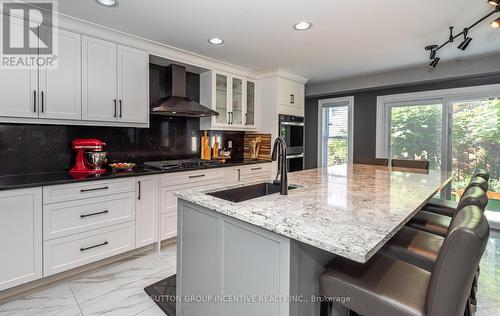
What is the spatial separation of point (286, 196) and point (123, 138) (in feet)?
7.68

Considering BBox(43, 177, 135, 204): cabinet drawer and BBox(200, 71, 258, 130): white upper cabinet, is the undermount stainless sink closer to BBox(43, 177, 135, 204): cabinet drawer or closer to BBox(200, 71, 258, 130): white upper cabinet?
BBox(43, 177, 135, 204): cabinet drawer

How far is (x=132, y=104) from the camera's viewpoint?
2801 mm

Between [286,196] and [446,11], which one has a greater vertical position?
[446,11]

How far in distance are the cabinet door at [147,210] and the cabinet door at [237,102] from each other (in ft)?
5.49

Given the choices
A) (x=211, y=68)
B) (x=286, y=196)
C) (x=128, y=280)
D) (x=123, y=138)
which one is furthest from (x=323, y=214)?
(x=211, y=68)

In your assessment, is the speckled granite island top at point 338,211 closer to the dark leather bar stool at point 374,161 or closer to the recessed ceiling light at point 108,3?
the dark leather bar stool at point 374,161

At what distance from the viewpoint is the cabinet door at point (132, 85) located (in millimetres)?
2709

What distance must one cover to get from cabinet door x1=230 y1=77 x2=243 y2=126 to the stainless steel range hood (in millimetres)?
586

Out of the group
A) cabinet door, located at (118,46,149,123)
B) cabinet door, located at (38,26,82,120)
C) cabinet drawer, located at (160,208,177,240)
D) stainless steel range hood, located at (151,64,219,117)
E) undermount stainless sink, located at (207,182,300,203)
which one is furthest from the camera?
stainless steel range hood, located at (151,64,219,117)

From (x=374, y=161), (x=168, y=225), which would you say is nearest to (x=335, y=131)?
(x=374, y=161)

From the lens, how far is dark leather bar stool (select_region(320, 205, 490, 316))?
2.74ft

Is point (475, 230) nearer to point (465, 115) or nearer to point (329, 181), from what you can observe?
point (329, 181)

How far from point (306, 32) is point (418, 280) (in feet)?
7.73

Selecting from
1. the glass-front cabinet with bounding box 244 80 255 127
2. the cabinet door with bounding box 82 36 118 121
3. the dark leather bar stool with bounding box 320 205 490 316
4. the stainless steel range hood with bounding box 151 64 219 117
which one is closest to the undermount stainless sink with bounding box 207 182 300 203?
the dark leather bar stool with bounding box 320 205 490 316
